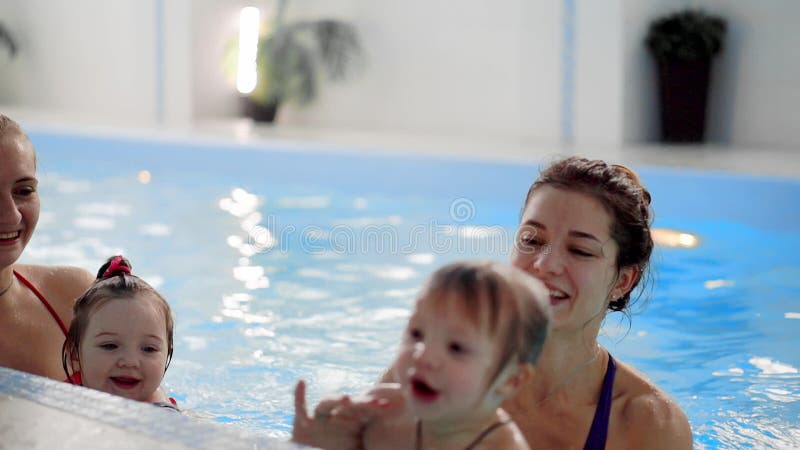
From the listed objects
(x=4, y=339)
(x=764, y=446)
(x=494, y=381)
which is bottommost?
(x=764, y=446)

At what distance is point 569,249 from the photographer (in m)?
2.51

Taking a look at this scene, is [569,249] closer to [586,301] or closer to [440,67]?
[586,301]

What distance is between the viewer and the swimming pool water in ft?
15.2

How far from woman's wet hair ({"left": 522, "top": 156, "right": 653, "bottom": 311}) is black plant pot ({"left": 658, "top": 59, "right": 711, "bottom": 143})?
820 cm

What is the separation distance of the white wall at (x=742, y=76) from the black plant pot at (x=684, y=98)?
0.70 feet

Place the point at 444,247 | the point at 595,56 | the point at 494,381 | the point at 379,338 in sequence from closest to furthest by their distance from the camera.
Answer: the point at 494,381
the point at 379,338
the point at 444,247
the point at 595,56

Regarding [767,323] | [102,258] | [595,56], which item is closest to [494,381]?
[767,323]

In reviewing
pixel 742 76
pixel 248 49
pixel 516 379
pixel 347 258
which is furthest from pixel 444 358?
pixel 248 49

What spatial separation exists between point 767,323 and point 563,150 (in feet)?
15.4

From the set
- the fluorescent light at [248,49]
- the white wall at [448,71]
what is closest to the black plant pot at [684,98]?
the white wall at [448,71]

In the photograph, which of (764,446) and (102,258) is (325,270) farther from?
(764,446)

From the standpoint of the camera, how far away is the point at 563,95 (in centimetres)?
1089

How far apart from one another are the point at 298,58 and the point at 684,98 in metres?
4.43

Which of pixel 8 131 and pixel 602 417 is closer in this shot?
pixel 602 417
